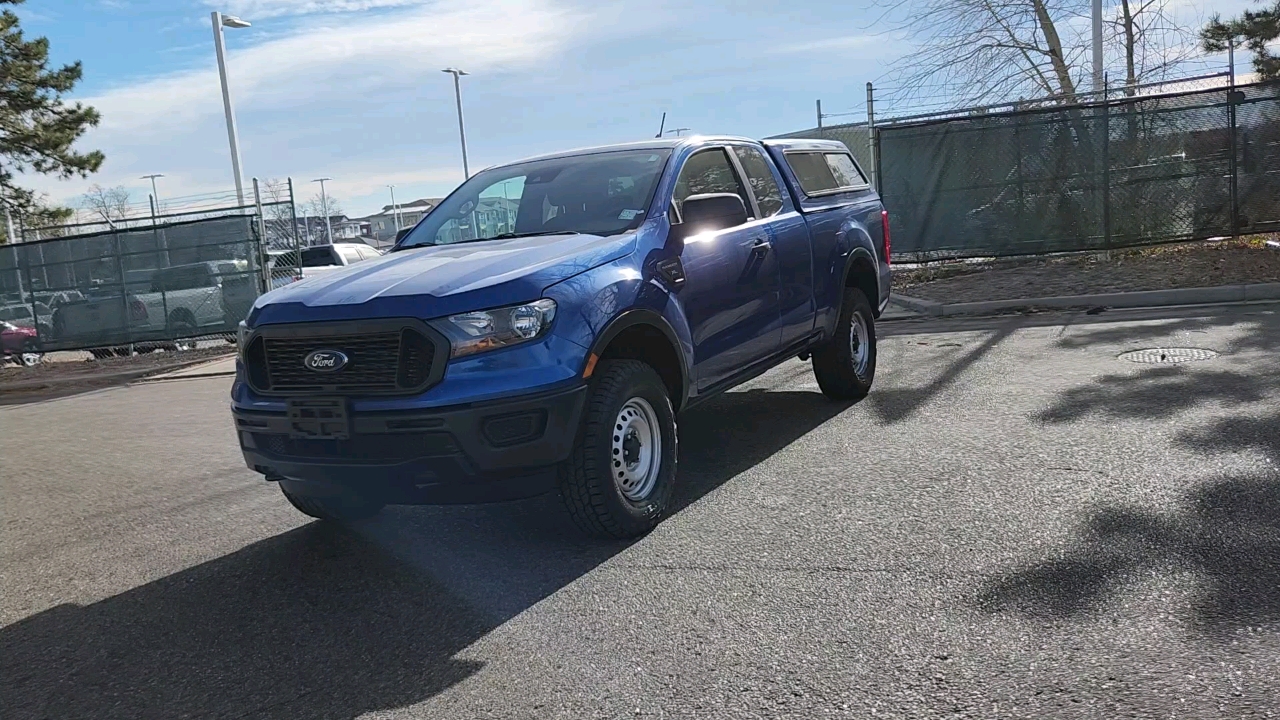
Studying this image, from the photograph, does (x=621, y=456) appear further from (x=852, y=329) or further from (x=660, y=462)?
(x=852, y=329)

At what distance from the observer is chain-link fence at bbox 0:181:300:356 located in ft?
53.6

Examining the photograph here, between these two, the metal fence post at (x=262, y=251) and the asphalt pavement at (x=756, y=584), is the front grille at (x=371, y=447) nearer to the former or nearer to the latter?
the asphalt pavement at (x=756, y=584)

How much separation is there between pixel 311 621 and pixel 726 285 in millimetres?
2750

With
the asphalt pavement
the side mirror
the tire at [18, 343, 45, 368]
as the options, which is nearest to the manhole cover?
the asphalt pavement

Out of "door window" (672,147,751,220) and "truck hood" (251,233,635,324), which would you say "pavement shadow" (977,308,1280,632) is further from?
"door window" (672,147,751,220)

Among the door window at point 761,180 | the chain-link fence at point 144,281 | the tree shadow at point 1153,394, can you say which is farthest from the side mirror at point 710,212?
the chain-link fence at point 144,281

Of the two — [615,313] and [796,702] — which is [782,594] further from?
[615,313]

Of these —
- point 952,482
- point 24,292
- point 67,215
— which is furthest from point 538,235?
point 67,215

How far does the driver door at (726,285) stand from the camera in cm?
540

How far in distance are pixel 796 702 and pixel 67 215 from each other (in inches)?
785

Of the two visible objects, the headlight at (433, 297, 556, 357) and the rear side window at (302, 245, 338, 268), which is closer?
the headlight at (433, 297, 556, 357)

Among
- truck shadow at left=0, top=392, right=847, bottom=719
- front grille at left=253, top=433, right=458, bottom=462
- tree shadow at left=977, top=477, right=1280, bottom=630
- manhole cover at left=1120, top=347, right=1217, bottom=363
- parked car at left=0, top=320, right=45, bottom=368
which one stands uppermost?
front grille at left=253, top=433, right=458, bottom=462

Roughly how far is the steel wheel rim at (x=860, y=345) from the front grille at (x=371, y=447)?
3.97m

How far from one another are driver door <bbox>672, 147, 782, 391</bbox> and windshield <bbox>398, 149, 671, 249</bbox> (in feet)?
0.87
